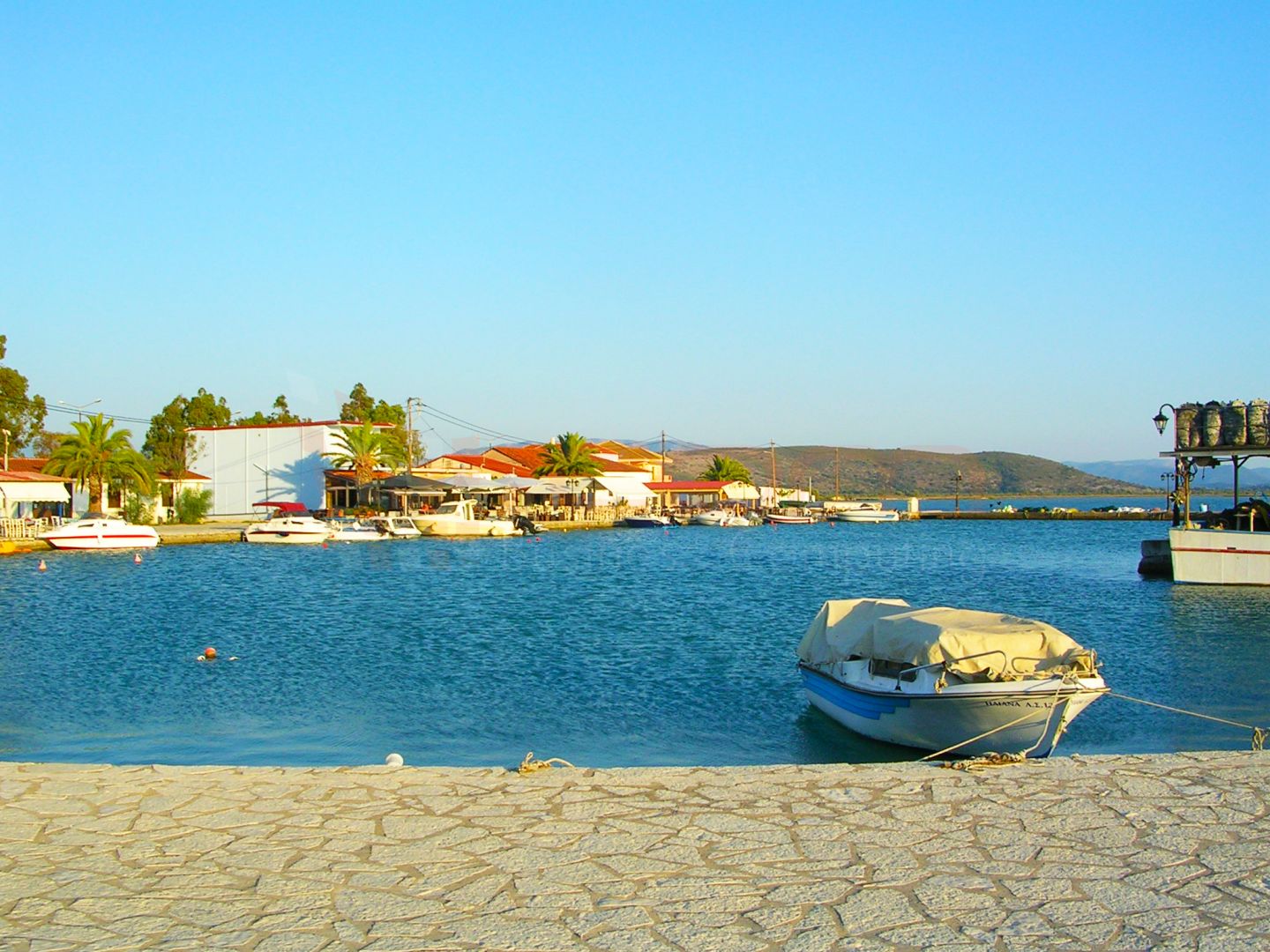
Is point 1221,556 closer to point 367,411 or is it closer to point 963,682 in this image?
point 963,682

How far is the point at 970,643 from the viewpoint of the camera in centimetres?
1397

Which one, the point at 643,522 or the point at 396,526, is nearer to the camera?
the point at 396,526

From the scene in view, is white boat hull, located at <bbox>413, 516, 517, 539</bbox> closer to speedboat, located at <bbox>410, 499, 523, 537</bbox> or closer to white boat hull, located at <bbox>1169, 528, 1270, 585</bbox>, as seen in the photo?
speedboat, located at <bbox>410, 499, 523, 537</bbox>

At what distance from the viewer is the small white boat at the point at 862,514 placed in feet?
385

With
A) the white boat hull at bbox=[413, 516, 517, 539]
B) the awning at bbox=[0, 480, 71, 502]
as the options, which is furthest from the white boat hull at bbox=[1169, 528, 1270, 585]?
the awning at bbox=[0, 480, 71, 502]

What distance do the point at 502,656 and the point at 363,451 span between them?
57.5 meters

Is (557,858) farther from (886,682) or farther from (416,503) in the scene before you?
(416,503)

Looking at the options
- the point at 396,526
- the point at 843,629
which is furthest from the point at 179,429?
the point at 843,629

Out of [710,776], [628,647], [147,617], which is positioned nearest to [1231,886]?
[710,776]

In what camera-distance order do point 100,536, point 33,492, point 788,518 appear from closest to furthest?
point 100,536
point 33,492
point 788,518

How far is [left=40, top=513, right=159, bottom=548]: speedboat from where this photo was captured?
58.9 meters

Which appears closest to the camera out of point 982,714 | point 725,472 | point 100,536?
point 982,714

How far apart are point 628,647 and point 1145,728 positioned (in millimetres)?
12366

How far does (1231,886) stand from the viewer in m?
6.71
